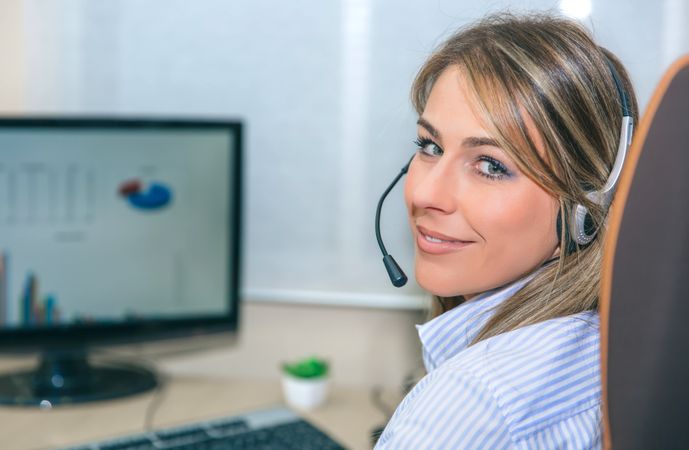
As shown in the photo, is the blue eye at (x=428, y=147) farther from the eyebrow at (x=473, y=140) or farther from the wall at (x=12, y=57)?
the wall at (x=12, y=57)

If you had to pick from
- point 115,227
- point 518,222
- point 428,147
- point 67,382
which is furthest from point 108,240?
point 518,222

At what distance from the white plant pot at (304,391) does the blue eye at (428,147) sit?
0.66 meters

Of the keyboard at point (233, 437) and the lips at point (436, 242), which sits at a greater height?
the lips at point (436, 242)

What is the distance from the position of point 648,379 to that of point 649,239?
93 millimetres

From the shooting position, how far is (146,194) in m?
1.45

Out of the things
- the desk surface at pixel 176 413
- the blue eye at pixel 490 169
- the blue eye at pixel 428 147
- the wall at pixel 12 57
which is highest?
the wall at pixel 12 57

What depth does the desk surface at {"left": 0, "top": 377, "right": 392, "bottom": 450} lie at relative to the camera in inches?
49.6

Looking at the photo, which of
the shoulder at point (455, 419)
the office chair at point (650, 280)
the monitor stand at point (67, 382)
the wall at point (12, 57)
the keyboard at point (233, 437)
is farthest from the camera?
the wall at point (12, 57)

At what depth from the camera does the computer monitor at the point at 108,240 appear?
1.40m

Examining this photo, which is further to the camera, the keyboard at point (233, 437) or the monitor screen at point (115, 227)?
the monitor screen at point (115, 227)

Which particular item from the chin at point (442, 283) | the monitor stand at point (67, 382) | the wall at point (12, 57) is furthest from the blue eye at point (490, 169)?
the wall at point (12, 57)

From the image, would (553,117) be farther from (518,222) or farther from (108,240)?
(108,240)


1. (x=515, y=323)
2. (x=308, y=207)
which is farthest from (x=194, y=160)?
(x=515, y=323)

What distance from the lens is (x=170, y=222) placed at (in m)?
1.47
